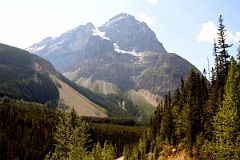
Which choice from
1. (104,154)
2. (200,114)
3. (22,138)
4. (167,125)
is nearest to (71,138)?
(200,114)

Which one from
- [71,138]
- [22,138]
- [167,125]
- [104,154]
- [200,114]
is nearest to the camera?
[71,138]

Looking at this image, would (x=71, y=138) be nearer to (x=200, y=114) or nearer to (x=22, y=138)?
(x=200, y=114)

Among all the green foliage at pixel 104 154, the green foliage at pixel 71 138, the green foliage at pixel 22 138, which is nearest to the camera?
the green foliage at pixel 71 138

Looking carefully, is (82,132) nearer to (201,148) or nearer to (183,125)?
(201,148)

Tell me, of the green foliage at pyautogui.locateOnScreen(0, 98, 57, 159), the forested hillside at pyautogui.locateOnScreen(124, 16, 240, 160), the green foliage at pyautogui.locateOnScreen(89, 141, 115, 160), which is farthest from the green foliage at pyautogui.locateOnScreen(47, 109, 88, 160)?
the green foliage at pyautogui.locateOnScreen(0, 98, 57, 159)

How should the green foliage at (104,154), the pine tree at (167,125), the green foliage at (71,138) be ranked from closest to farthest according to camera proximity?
the green foliage at (71,138), the green foliage at (104,154), the pine tree at (167,125)

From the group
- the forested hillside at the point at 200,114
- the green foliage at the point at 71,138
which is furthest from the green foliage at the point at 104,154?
the green foliage at the point at 71,138

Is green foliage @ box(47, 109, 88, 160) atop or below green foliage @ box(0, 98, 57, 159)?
atop

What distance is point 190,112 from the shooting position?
92.3 m

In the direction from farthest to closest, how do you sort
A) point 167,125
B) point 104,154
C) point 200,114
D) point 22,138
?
point 22,138 < point 104,154 < point 167,125 < point 200,114

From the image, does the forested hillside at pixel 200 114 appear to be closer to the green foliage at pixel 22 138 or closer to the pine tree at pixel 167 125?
the pine tree at pixel 167 125

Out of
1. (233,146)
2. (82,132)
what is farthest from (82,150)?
(233,146)

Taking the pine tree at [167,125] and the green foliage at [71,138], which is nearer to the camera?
the green foliage at [71,138]

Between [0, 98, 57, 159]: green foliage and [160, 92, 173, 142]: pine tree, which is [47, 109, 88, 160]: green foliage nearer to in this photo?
[160, 92, 173, 142]: pine tree
